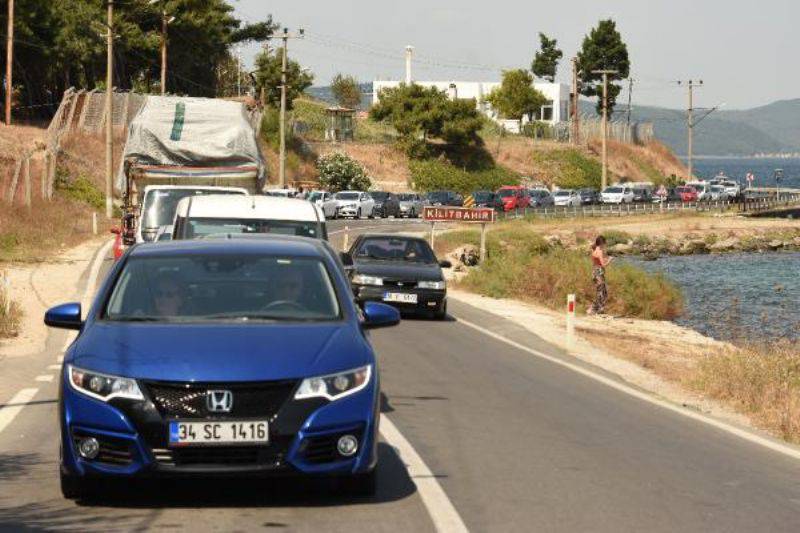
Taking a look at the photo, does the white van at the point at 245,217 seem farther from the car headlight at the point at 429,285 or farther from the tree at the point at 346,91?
the tree at the point at 346,91

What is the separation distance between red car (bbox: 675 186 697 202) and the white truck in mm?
74335

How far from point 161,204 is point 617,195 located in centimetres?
7721

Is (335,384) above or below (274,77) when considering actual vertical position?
below

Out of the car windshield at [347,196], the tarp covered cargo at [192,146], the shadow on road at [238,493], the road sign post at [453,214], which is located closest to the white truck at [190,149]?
the tarp covered cargo at [192,146]

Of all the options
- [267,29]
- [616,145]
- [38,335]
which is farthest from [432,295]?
[616,145]

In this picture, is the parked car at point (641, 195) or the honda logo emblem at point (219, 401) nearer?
the honda logo emblem at point (219, 401)

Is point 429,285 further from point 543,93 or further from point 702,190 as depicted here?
point 543,93

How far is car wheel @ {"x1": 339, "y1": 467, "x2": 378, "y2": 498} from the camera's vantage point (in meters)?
8.98

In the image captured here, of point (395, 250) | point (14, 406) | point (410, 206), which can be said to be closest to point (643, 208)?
point (410, 206)

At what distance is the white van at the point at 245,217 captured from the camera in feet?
57.9

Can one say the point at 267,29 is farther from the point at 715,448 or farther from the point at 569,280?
the point at 715,448

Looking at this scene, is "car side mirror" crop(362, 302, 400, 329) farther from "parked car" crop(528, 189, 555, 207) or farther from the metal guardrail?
"parked car" crop(528, 189, 555, 207)

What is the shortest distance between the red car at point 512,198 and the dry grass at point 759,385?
228ft

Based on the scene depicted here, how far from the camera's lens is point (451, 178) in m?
110
